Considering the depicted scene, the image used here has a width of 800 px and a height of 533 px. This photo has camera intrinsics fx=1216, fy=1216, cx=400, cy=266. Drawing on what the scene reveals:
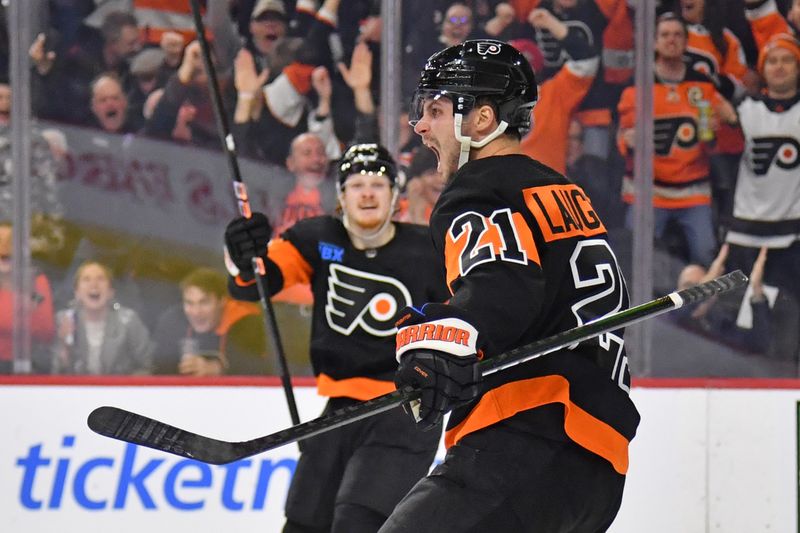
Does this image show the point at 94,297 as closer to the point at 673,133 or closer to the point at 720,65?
the point at 673,133

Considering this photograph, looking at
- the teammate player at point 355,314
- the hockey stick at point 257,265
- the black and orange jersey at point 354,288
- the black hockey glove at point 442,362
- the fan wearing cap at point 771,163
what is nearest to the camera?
the black hockey glove at point 442,362

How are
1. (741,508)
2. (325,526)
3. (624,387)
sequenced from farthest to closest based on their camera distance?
(741,508)
(325,526)
(624,387)

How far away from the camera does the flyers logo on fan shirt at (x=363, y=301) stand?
308 centimetres

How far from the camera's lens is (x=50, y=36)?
15.9 ft

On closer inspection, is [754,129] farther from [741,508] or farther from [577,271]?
[577,271]

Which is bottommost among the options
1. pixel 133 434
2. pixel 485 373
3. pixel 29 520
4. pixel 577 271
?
pixel 29 520

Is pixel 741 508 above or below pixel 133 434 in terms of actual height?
below

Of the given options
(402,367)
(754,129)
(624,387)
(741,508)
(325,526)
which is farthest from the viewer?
(754,129)

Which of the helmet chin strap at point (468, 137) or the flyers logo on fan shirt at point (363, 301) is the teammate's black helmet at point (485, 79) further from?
the flyers logo on fan shirt at point (363, 301)

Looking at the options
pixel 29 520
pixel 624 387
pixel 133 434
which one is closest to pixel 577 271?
pixel 624 387

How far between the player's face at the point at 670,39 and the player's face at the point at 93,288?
7.73ft

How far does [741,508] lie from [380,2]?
2.38 m

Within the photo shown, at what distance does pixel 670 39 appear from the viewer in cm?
477

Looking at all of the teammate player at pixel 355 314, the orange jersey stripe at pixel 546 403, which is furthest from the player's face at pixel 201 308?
the orange jersey stripe at pixel 546 403
